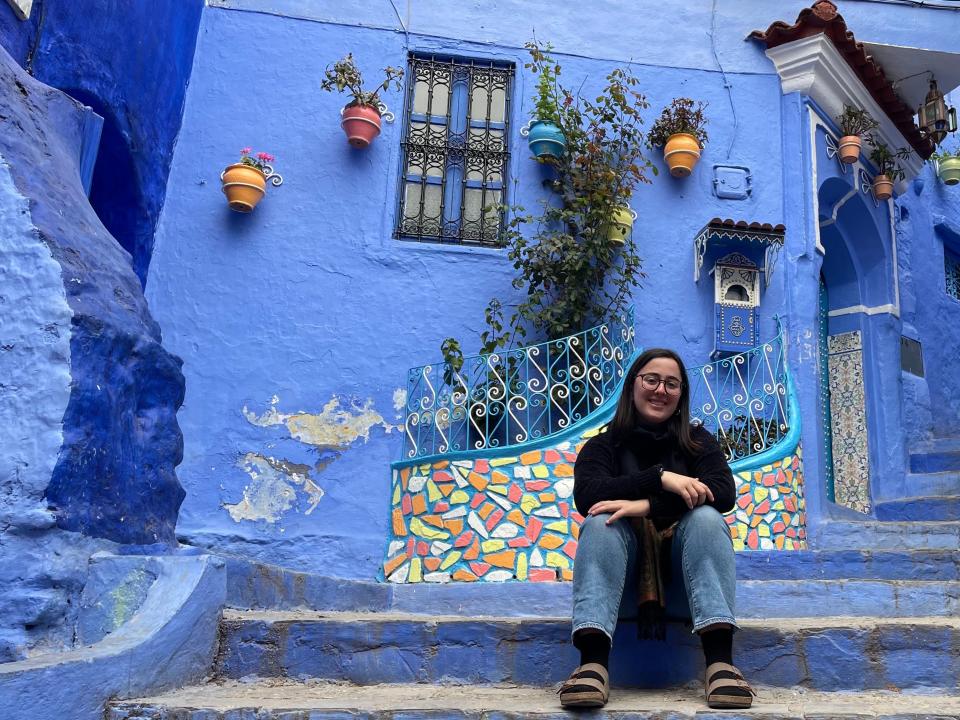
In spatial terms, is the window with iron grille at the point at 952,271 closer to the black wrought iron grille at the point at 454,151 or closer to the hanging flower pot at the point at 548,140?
the hanging flower pot at the point at 548,140

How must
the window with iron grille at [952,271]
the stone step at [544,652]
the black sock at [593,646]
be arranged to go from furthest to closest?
the window with iron grille at [952,271], the stone step at [544,652], the black sock at [593,646]

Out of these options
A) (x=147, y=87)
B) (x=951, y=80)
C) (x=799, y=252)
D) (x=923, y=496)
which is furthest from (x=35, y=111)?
(x=951, y=80)

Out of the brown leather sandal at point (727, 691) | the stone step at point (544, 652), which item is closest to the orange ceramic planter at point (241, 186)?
the stone step at point (544, 652)

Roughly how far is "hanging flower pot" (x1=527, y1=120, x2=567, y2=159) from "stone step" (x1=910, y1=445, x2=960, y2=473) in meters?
3.84

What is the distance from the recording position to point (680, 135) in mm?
6789

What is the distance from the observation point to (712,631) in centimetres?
255

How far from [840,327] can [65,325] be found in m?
6.71

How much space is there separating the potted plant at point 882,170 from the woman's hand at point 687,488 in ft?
19.6

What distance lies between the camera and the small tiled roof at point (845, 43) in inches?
271

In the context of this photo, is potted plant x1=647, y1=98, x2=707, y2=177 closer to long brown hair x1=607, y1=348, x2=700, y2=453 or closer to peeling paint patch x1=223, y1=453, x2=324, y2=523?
peeling paint patch x1=223, y1=453, x2=324, y2=523

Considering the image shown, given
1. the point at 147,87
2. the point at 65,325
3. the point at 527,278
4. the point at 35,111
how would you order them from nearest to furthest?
1. the point at 65,325
2. the point at 35,111
3. the point at 147,87
4. the point at 527,278

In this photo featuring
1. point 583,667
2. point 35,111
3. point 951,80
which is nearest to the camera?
point 583,667

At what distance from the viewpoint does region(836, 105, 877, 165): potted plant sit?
23.9 ft

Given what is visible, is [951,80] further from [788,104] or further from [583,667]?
[583,667]
